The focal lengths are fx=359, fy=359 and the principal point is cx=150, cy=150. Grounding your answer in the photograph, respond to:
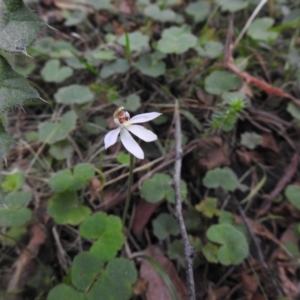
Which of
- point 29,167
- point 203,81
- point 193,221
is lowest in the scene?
point 29,167

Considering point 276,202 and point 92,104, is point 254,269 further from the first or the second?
point 92,104

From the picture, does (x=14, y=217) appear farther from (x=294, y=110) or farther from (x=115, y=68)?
(x=294, y=110)

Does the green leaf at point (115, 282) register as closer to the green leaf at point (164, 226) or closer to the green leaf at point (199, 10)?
the green leaf at point (164, 226)

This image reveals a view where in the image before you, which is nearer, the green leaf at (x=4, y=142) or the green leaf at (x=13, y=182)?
the green leaf at (x=4, y=142)

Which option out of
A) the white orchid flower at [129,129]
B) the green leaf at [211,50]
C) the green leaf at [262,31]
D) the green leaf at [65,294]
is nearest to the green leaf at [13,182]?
the green leaf at [65,294]

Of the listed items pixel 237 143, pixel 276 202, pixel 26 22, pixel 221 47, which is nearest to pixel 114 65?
pixel 221 47
